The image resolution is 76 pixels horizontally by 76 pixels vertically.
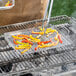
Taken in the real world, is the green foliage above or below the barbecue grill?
below

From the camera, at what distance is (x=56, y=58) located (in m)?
2.19

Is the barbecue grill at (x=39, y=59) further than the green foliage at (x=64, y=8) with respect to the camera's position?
No

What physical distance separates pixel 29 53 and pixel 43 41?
0.71ft

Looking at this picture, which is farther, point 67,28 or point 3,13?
point 3,13

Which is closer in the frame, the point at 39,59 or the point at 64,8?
the point at 39,59

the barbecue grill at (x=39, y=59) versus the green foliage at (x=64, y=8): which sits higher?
the barbecue grill at (x=39, y=59)

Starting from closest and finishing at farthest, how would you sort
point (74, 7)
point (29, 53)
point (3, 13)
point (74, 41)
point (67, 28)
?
point (29, 53), point (74, 41), point (67, 28), point (3, 13), point (74, 7)

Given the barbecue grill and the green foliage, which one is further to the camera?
the green foliage

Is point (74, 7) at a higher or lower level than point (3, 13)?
lower

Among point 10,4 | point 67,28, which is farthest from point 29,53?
point 67,28

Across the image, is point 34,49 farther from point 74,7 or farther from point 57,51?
point 74,7

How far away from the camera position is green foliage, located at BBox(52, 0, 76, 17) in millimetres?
4809

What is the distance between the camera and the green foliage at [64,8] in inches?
189

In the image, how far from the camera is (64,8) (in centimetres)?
Result: 504
